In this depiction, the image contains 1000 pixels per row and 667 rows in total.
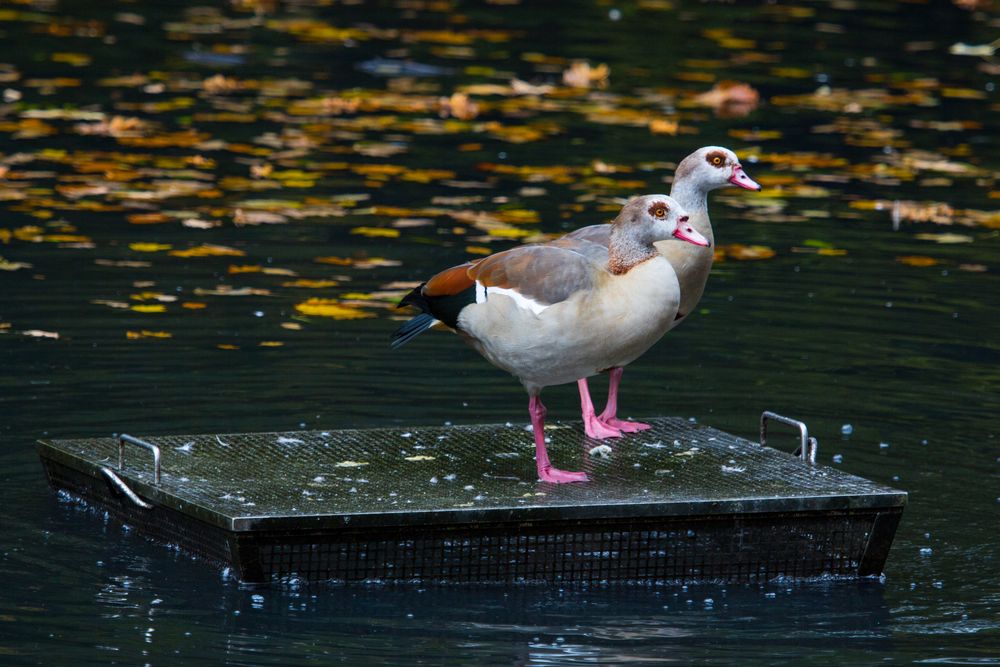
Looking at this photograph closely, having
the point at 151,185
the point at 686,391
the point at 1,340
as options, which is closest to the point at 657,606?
the point at 686,391

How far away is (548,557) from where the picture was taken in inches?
269

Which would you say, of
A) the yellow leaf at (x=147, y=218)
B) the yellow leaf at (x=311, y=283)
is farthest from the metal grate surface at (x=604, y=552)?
the yellow leaf at (x=147, y=218)

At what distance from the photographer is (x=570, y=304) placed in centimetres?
699

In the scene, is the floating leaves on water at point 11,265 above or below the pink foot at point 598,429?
above

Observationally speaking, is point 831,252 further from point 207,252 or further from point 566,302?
point 566,302

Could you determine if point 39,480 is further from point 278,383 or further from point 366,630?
point 366,630

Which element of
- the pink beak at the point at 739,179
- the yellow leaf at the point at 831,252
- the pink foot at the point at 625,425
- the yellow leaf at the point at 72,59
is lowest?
the pink foot at the point at 625,425

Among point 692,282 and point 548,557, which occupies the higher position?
point 692,282

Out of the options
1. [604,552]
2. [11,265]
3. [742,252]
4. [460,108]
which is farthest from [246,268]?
[460,108]

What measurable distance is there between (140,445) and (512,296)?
1543mm

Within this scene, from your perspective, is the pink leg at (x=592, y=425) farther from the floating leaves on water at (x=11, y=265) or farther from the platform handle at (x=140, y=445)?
the floating leaves on water at (x=11, y=265)

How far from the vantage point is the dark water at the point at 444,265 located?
6.48 meters

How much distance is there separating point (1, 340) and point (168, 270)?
1.69 m

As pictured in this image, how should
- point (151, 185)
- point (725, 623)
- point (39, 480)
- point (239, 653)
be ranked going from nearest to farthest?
point (239, 653) < point (725, 623) < point (39, 480) < point (151, 185)
